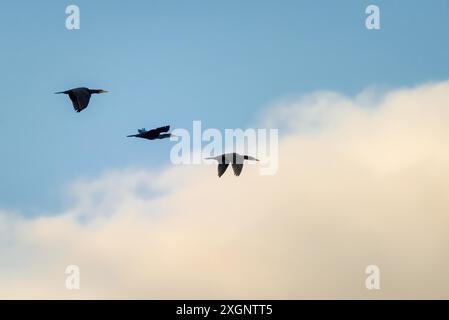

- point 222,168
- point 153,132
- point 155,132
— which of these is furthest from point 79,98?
point 222,168

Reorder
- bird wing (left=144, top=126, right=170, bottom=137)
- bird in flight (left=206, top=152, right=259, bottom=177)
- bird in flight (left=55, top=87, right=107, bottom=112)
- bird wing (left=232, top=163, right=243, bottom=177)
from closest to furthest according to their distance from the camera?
1. bird in flight (left=55, top=87, right=107, bottom=112)
2. bird wing (left=232, top=163, right=243, bottom=177)
3. bird in flight (left=206, top=152, right=259, bottom=177)
4. bird wing (left=144, top=126, right=170, bottom=137)

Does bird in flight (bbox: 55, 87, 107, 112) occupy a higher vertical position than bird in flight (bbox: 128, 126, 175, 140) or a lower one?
higher

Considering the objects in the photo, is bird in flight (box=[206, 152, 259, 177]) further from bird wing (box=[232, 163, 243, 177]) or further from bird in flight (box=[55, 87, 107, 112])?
bird in flight (box=[55, 87, 107, 112])

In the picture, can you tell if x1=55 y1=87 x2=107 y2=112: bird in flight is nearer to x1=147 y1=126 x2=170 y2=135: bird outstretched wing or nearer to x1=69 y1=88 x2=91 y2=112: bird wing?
x1=69 y1=88 x2=91 y2=112: bird wing

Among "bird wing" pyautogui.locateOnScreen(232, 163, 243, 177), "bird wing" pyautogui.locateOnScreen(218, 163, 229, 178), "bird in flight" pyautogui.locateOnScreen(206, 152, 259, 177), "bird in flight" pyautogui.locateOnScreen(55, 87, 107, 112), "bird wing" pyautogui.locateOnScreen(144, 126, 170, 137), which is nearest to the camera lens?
"bird in flight" pyautogui.locateOnScreen(55, 87, 107, 112)

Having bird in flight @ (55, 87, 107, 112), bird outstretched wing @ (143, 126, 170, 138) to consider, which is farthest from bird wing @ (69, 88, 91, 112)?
bird outstretched wing @ (143, 126, 170, 138)

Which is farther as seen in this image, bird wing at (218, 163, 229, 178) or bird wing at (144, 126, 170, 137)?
bird wing at (144, 126, 170, 137)

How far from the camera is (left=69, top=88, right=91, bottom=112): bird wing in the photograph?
60031mm

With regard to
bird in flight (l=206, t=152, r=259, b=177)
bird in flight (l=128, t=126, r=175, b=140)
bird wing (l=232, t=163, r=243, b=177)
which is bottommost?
bird wing (l=232, t=163, r=243, b=177)
